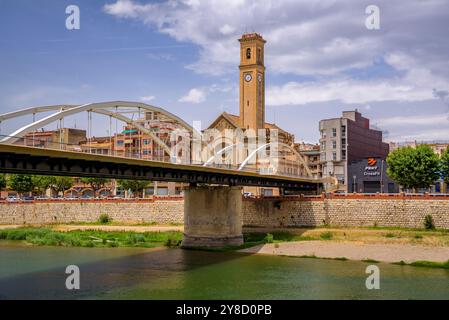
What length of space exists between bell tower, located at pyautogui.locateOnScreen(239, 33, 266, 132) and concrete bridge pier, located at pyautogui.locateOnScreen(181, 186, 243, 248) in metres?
60.5

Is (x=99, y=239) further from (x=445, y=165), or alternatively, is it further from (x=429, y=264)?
(x=445, y=165)

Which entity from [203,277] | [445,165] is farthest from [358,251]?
[445,165]

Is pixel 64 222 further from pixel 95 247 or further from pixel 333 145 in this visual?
pixel 333 145

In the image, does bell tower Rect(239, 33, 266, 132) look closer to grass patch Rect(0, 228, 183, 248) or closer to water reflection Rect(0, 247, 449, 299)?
grass patch Rect(0, 228, 183, 248)

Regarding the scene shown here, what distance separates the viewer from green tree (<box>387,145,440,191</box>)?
73688mm

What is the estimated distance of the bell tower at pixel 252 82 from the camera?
121 metres

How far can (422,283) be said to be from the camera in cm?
3825

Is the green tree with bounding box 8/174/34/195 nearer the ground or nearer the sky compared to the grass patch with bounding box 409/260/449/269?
nearer the sky

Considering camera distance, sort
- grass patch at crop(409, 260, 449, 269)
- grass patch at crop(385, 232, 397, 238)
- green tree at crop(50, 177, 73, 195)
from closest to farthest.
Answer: grass patch at crop(409, 260, 449, 269), grass patch at crop(385, 232, 397, 238), green tree at crop(50, 177, 73, 195)

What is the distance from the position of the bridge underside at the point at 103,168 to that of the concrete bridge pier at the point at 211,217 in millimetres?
1708

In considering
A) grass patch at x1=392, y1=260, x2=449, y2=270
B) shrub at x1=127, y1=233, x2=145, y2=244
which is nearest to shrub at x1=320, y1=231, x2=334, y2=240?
grass patch at x1=392, y1=260, x2=449, y2=270

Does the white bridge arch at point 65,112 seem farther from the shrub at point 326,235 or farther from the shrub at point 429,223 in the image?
the shrub at point 429,223

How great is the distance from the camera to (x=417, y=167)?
7388cm

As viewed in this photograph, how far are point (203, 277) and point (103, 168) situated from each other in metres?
10.4
